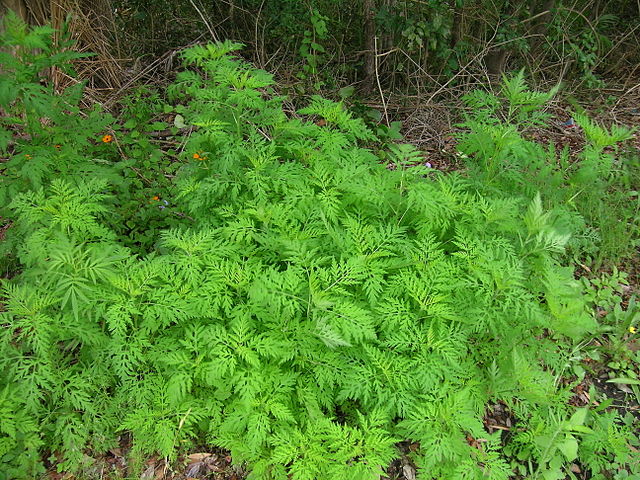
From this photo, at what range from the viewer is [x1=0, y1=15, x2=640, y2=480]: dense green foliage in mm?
2262

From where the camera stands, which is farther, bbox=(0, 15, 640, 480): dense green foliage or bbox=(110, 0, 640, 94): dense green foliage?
bbox=(110, 0, 640, 94): dense green foliage

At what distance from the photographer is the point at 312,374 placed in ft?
8.18

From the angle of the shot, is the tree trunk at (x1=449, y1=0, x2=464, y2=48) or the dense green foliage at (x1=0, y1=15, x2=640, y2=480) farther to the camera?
the tree trunk at (x1=449, y1=0, x2=464, y2=48)

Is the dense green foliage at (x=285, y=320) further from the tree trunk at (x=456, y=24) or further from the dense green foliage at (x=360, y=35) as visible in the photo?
the tree trunk at (x=456, y=24)

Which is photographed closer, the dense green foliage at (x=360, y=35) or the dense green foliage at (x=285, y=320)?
the dense green foliage at (x=285, y=320)

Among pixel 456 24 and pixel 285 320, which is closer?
pixel 285 320

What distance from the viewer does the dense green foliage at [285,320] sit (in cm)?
226

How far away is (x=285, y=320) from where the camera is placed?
2.42m

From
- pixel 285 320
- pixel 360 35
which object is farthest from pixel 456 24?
pixel 285 320

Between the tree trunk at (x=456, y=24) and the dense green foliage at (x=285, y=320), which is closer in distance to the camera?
the dense green foliage at (x=285, y=320)

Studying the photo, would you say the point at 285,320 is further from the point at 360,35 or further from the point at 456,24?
the point at 456,24

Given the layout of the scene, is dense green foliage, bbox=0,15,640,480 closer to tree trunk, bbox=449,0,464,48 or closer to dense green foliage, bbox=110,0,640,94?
dense green foliage, bbox=110,0,640,94

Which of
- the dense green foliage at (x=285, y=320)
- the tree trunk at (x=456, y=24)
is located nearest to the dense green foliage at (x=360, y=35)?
the tree trunk at (x=456, y=24)

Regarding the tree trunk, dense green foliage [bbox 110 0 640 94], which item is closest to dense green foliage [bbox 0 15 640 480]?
dense green foliage [bbox 110 0 640 94]
